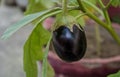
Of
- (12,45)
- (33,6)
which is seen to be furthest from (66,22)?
(12,45)

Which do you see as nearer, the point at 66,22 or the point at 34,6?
the point at 66,22

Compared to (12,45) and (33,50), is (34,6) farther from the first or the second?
(12,45)

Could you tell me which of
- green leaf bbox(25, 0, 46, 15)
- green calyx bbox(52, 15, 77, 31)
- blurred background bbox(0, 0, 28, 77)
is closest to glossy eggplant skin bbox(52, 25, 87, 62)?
green calyx bbox(52, 15, 77, 31)

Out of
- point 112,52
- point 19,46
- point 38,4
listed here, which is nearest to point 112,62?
point 112,52

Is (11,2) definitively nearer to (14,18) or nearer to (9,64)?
(14,18)

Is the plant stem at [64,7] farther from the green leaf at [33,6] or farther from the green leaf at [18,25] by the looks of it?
the green leaf at [33,6]
